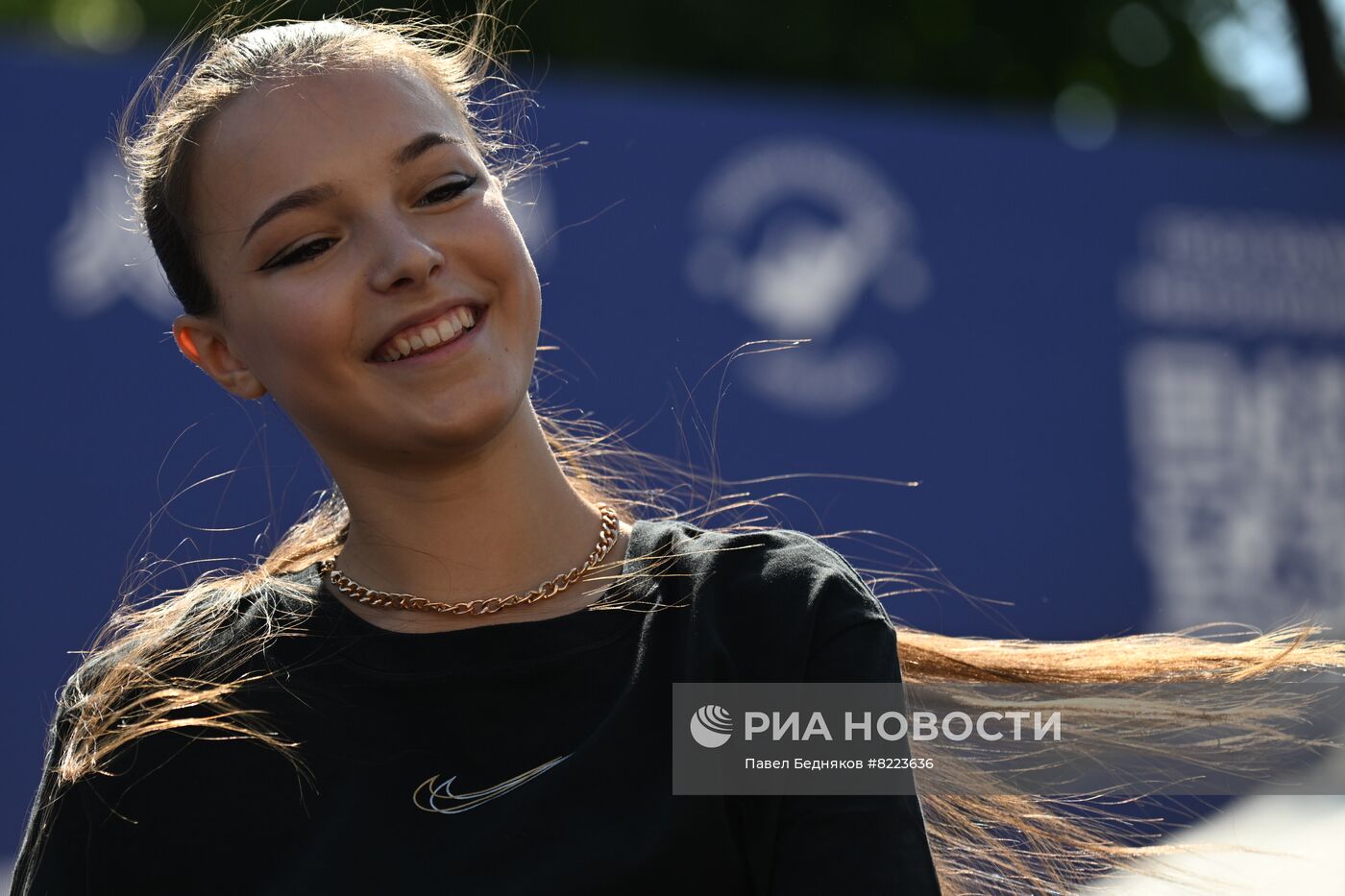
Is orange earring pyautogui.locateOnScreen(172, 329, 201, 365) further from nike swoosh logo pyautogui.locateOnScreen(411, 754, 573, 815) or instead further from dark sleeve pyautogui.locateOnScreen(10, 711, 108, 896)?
nike swoosh logo pyautogui.locateOnScreen(411, 754, 573, 815)

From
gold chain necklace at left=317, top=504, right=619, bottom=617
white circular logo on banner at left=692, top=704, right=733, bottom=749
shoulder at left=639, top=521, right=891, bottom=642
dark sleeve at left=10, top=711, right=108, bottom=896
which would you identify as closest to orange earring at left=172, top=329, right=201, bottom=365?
gold chain necklace at left=317, top=504, right=619, bottom=617

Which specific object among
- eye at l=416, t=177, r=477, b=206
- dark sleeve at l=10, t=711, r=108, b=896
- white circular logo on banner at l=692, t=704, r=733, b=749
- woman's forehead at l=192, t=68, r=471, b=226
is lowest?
dark sleeve at l=10, t=711, r=108, b=896

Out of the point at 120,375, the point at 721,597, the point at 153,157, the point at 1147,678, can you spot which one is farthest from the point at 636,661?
the point at 120,375

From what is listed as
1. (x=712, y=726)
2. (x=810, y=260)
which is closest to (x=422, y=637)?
(x=712, y=726)

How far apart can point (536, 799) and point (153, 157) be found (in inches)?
33.5

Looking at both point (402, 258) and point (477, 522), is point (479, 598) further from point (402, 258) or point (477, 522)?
point (402, 258)

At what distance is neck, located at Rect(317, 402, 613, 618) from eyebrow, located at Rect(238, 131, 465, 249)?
26 cm

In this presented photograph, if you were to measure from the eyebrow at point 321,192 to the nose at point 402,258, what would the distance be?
0.06 metres

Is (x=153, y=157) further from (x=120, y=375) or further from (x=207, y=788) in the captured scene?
(x=120, y=375)

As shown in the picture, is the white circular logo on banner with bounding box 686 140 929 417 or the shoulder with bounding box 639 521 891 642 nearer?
the shoulder with bounding box 639 521 891 642

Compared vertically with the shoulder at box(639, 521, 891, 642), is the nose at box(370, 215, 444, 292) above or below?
above

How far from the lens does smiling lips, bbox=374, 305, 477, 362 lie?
1466 mm

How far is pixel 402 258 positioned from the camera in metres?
1.45

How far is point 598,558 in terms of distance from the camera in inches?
61.2
